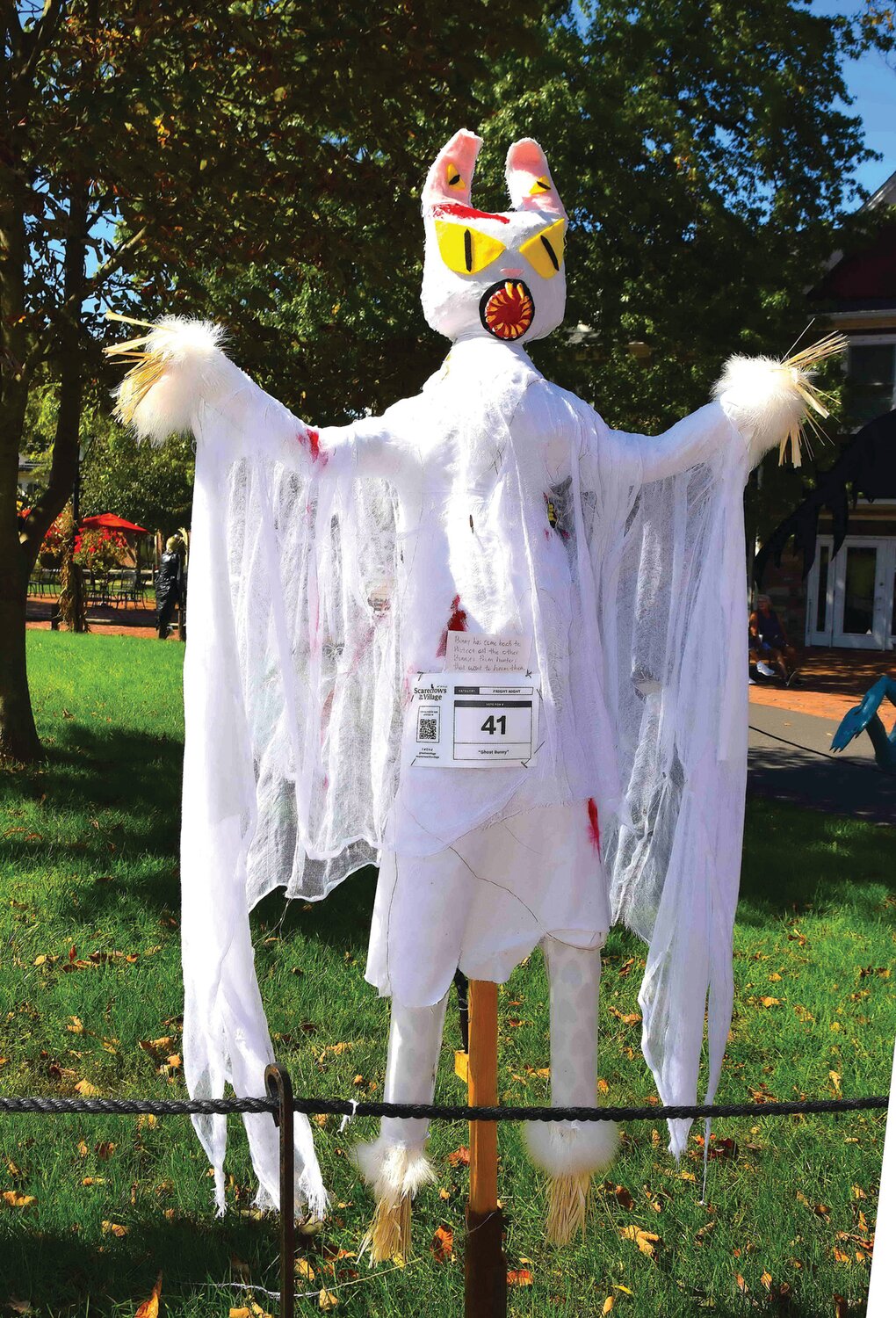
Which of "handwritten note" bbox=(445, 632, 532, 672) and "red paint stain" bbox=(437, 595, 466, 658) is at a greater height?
"red paint stain" bbox=(437, 595, 466, 658)

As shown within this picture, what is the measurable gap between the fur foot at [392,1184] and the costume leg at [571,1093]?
28 centimetres

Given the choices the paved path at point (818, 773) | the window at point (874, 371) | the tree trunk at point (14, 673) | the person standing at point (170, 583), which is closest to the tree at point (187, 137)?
the tree trunk at point (14, 673)

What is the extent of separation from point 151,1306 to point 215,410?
2.20 m

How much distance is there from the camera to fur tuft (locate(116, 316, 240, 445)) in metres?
2.31

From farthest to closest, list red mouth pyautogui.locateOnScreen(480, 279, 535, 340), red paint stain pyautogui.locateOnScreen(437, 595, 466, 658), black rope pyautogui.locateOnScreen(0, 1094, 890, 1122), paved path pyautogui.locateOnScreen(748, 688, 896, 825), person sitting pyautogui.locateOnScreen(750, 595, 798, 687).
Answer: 1. person sitting pyautogui.locateOnScreen(750, 595, 798, 687)
2. paved path pyautogui.locateOnScreen(748, 688, 896, 825)
3. red mouth pyautogui.locateOnScreen(480, 279, 535, 340)
4. red paint stain pyautogui.locateOnScreen(437, 595, 466, 658)
5. black rope pyautogui.locateOnScreen(0, 1094, 890, 1122)

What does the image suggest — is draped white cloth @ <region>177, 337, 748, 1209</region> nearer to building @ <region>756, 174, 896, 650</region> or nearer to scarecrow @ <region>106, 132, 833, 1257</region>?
scarecrow @ <region>106, 132, 833, 1257</region>

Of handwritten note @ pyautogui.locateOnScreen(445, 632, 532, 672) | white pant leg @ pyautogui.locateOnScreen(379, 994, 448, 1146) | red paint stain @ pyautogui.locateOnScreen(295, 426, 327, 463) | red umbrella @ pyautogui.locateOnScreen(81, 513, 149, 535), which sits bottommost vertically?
white pant leg @ pyautogui.locateOnScreen(379, 994, 448, 1146)

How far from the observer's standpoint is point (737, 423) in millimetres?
2596

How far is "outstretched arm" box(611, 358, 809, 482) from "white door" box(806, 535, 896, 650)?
1942cm

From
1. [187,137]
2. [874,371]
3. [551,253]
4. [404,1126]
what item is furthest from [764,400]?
[874,371]

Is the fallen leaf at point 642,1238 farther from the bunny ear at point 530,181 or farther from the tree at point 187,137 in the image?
the tree at point 187,137

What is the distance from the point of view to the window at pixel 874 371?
61.8 feet

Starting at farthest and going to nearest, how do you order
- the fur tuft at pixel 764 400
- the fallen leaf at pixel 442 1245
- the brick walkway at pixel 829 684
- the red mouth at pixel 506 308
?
the brick walkway at pixel 829 684 → the fallen leaf at pixel 442 1245 → the red mouth at pixel 506 308 → the fur tuft at pixel 764 400

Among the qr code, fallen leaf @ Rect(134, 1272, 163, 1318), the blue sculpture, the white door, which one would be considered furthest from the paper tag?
the white door
